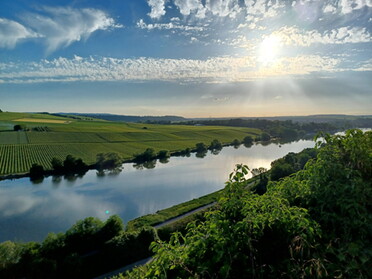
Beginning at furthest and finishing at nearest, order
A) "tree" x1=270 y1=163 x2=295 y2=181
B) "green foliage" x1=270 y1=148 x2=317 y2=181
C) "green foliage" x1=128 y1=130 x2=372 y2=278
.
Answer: "green foliage" x1=270 y1=148 x2=317 y2=181 < "tree" x1=270 y1=163 x2=295 y2=181 < "green foliage" x1=128 y1=130 x2=372 y2=278

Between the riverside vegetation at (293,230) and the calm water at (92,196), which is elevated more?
the riverside vegetation at (293,230)

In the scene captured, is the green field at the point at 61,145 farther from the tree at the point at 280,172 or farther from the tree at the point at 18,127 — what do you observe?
the tree at the point at 280,172

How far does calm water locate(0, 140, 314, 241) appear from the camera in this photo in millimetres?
23922

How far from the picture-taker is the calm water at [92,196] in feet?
78.5

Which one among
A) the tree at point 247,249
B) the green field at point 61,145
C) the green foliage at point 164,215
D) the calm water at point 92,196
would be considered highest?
the tree at point 247,249

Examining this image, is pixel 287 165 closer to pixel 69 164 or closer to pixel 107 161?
pixel 107 161

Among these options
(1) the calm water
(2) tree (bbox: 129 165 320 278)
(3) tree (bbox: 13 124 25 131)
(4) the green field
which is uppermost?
(2) tree (bbox: 129 165 320 278)

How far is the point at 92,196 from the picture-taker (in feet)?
104

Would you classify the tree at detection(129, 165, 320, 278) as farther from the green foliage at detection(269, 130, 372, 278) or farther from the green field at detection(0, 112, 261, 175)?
the green field at detection(0, 112, 261, 175)

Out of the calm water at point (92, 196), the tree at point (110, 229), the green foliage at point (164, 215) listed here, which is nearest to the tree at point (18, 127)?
the calm water at point (92, 196)

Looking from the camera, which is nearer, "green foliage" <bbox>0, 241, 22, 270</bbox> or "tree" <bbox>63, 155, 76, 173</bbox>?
"green foliage" <bbox>0, 241, 22, 270</bbox>

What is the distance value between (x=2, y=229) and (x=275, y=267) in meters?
28.5

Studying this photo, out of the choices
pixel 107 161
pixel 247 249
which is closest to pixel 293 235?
pixel 247 249

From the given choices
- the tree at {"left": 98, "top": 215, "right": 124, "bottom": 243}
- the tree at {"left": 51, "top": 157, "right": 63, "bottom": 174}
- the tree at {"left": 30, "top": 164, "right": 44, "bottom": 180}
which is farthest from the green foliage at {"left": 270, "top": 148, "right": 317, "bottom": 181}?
the tree at {"left": 30, "top": 164, "right": 44, "bottom": 180}
